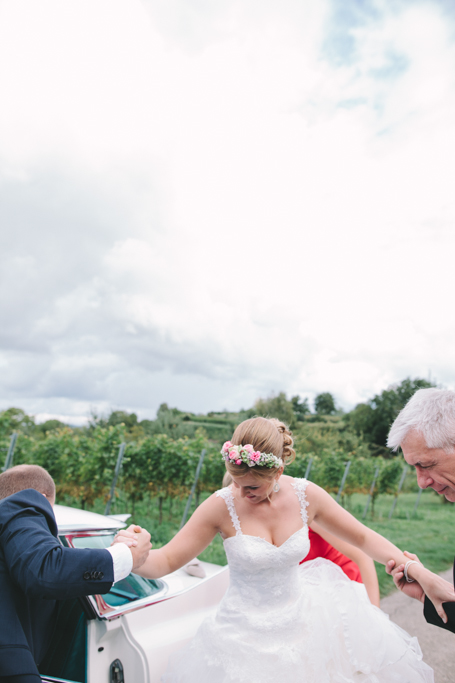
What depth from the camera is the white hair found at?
2.03 meters

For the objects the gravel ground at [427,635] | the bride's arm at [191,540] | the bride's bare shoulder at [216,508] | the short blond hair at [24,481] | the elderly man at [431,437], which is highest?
the elderly man at [431,437]

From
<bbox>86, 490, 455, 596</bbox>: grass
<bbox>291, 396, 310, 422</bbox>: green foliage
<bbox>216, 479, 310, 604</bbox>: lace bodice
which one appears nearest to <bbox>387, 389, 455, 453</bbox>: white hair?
<bbox>216, 479, 310, 604</bbox>: lace bodice

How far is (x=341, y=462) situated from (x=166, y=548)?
14.2 meters

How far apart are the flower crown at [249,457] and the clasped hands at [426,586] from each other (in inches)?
39.3

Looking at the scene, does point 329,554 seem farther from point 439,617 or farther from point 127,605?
point 127,605

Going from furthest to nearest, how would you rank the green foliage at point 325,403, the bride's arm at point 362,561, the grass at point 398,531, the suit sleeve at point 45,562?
the green foliage at point 325,403 → the grass at point 398,531 → the bride's arm at point 362,561 → the suit sleeve at point 45,562

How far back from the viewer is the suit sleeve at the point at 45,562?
5.61 ft

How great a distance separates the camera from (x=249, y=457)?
2342mm

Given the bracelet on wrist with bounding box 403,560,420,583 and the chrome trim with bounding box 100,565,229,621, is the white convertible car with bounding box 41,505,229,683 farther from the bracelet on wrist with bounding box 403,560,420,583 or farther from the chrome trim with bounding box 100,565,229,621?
the bracelet on wrist with bounding box 403,560,420,583

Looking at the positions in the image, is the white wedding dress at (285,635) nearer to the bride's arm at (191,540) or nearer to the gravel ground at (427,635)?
the bride's arm at (191,540)

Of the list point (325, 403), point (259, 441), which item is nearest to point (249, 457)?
point (259, 441)

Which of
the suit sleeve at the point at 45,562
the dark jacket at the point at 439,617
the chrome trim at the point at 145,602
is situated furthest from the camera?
the chrome trim at the point at 145,602

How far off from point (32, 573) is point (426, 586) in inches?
80.6

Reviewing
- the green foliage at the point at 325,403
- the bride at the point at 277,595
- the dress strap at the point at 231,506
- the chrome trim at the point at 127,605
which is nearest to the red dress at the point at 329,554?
the bride at the point at 277,595
